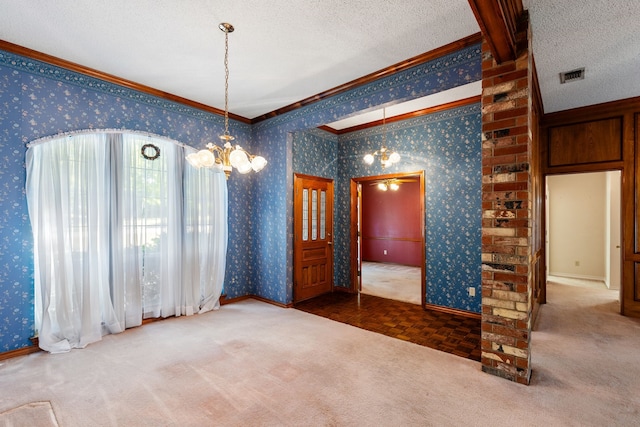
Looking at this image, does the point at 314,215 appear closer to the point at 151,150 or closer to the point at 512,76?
the point at 151,150

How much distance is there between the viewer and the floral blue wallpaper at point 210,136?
2902mm

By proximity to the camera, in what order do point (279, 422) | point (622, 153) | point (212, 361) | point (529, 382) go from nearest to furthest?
point (279, 422) → point (529, 382) → point (212, 361) → point (622, 153)

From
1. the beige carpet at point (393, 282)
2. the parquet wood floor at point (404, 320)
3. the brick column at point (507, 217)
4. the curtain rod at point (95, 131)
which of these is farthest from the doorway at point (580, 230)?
the curtain rod at point (95, 131)

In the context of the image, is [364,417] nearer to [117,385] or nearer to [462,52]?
[117,385]

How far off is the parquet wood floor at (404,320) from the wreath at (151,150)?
3032 millimetres

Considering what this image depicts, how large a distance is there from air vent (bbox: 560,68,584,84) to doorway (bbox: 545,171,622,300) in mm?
3496

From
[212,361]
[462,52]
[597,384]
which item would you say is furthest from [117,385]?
[462,52]

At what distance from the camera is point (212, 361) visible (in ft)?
9.29

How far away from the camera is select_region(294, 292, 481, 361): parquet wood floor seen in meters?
3.23

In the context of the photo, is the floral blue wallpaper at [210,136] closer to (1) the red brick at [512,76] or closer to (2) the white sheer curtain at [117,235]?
(2) the white sheer curtain at [117,235]

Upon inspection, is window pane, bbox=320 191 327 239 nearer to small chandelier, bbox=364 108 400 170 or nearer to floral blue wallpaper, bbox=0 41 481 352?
floral blue wallpaper, bbox=0 41 481 352

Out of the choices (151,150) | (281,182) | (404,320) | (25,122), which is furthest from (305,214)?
(25,122)

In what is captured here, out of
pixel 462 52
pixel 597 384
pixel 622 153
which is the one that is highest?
pixel 462 52

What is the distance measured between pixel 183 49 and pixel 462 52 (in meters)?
2.82
